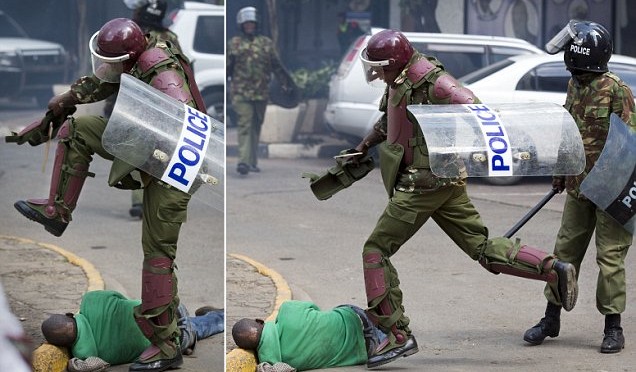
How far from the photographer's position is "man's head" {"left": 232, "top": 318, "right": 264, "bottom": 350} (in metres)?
6.62

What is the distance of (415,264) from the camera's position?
31.6ft

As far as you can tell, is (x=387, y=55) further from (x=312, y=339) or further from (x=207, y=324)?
(x=207, y=324)

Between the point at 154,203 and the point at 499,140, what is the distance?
170 centimetres

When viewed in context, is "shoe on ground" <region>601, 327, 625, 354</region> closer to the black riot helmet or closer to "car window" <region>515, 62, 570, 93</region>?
the black riot helmet

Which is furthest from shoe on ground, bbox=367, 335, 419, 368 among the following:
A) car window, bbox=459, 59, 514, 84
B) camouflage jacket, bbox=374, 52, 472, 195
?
car window, bbox=459, 59, 514, 84

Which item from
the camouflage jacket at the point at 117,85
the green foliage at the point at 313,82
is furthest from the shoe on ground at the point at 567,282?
the green foliage at the point at 313,82

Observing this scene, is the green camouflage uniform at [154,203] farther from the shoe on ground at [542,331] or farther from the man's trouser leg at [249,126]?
the man's trouser leg at [249,126]

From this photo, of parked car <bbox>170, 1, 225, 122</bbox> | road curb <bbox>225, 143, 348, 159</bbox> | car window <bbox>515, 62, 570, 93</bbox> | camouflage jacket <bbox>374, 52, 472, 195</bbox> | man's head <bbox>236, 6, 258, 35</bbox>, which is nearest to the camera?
camouflage jacket <bbox>374, 52, 472, 195</bbox>

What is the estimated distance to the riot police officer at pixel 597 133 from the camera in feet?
A: 23.3

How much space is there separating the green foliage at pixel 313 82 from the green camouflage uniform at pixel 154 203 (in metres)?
11.2

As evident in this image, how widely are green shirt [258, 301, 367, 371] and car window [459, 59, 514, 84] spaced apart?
864cm

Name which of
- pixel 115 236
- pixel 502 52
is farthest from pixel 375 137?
pixel 502 52

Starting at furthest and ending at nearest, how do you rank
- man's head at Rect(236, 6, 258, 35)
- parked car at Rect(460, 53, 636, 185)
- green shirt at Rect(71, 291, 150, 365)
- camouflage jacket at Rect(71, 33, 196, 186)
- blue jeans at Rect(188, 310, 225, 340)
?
man's head at Rect(236, 6, 258, 35) → parked car at Rect(460, 53, 636, 185) → blue jeans at Rect(188, 310, 225, 340) → green shirt at Rect(71, 291, 150, 365) → camouflage jacket at Rect(71, 33, 196, 186)

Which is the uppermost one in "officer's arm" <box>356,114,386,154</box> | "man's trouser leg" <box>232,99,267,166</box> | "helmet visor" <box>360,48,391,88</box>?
"helmet visor" <box>360,48,391,88</box>
